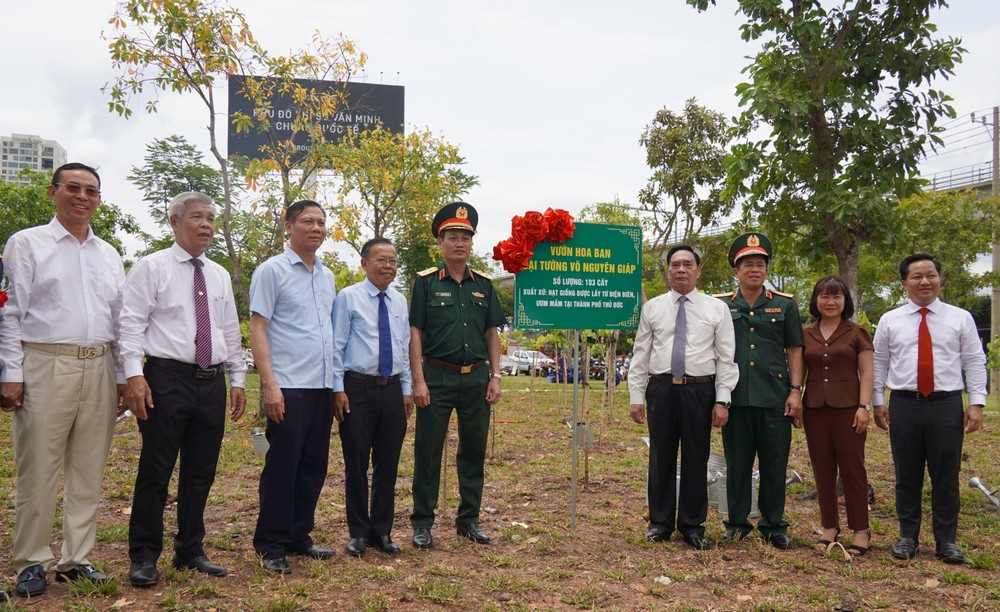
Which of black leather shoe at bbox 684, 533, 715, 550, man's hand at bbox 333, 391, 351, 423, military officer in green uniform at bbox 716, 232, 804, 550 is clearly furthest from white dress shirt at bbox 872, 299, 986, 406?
man's hand at bbox 333, 391, 351, 423

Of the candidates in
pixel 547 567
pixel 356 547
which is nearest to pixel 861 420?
pixel 547 567

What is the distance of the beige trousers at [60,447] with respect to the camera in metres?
3.78

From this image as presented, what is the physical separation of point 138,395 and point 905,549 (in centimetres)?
467

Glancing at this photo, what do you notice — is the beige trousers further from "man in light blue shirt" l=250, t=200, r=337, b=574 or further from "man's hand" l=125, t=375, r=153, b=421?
"man in light blue shirt" l=250, t=200, r=337, b=574

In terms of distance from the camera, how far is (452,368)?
5051 mm

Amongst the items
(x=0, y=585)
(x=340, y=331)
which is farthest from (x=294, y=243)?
(x=0, y=585)

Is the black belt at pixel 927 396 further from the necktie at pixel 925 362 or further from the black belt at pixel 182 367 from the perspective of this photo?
the black belt at pixel 182 367

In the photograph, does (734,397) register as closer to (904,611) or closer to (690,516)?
(690,516)

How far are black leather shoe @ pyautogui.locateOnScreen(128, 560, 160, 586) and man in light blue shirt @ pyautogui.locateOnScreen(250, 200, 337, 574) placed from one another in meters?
0.59

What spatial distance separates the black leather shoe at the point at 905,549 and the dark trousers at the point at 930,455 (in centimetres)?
4

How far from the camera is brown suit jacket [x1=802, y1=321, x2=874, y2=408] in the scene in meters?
5.06

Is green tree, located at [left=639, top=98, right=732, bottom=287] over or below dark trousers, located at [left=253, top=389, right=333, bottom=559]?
over

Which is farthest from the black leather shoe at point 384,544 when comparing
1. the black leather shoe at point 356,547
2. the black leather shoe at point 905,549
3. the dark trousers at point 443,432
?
the black leather shoe at point 905,549

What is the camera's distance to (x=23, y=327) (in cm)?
383
